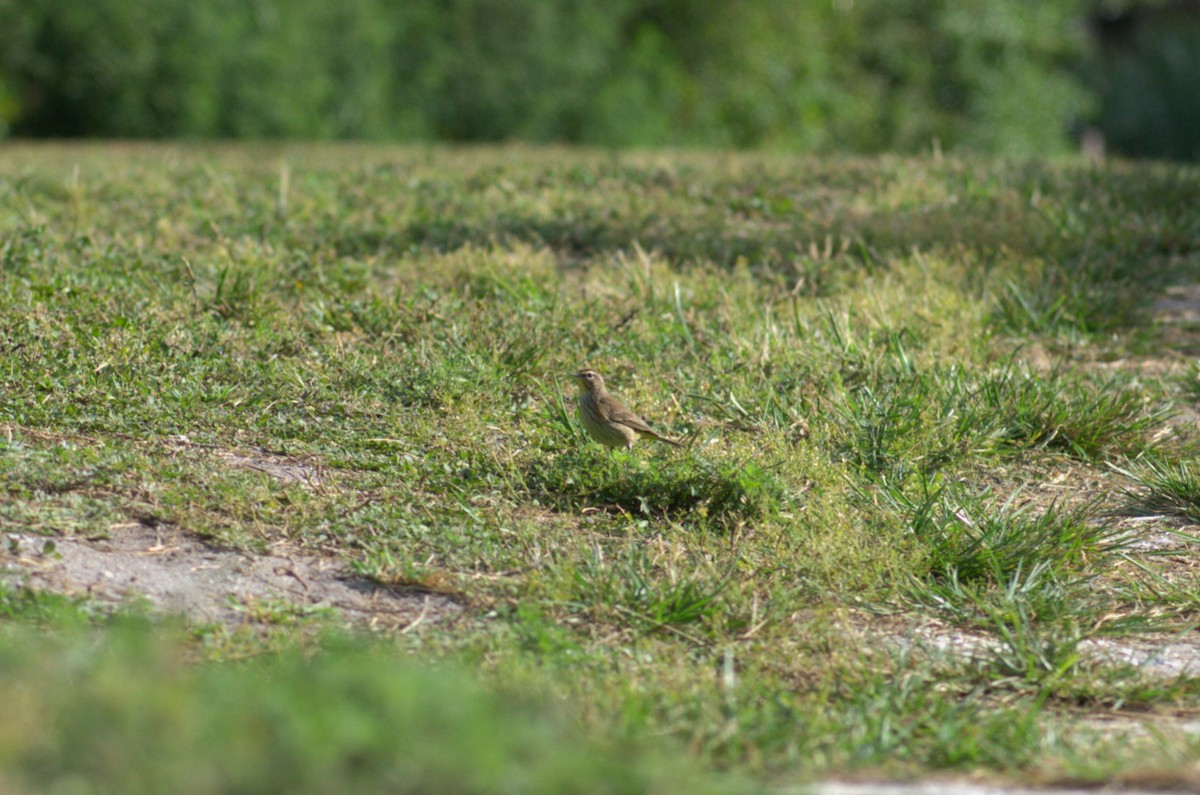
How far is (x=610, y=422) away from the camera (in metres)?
5.49

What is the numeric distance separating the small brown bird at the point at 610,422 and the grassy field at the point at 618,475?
0.13 m

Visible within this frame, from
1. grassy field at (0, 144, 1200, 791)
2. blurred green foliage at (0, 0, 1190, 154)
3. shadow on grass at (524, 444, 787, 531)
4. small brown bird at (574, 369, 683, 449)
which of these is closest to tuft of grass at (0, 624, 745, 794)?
grassy field at (0, 144, 1200, 791)

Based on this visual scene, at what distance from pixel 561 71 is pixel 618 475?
1246 centimetres

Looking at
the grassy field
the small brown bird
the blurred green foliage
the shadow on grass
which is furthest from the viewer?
the blurred green foliage

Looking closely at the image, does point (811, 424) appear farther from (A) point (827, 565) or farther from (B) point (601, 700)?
(B) point (601, 700)

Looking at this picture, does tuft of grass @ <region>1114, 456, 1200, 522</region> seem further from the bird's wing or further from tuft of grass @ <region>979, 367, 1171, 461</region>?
the bird's wing

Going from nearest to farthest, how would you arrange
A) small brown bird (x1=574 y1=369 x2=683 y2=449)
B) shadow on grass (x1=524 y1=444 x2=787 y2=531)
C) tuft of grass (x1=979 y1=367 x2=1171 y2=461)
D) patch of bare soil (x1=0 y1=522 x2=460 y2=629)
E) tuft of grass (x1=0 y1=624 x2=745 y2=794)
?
tuft of grass (x1=0 y1=624 x2=745 y2=794) < patch of bare soil (x1=0 y1=522 x2=460 y2=629) < shadow on grass (x1=524 y1=444 x2=787 y2=531) < small brown bird (x1=574 y1=369 x2=683 y2=449) < tuft of grass (x1=979 y1=367 x2=1171 y2=461)

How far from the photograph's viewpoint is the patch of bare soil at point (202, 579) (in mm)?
4301

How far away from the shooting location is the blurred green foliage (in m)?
14.9

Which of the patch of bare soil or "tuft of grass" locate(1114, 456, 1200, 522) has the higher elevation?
"tuft of grass" locate(1114, 456, 1200, 522)

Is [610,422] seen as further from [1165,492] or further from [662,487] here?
[1165,492]

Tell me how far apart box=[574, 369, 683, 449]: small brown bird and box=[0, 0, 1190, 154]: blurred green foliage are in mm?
10717

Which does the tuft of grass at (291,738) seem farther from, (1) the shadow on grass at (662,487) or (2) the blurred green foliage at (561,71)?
(2) the blurred green foliage at (561,71)

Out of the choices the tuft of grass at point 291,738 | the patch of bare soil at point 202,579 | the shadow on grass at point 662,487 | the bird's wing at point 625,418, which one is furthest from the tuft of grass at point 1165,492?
the tuft of grass at point 291,738
